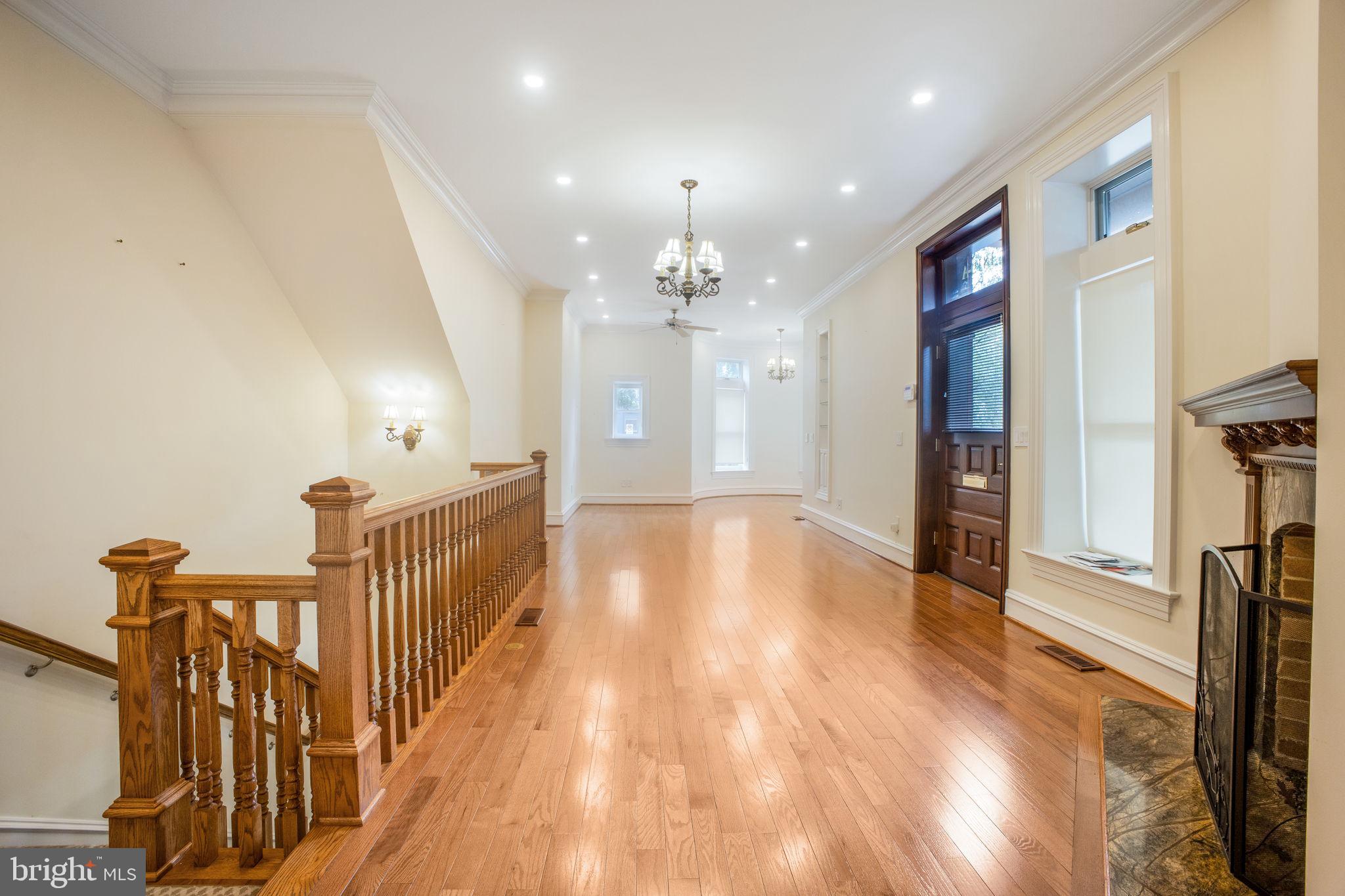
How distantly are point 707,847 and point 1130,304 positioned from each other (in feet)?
10.9

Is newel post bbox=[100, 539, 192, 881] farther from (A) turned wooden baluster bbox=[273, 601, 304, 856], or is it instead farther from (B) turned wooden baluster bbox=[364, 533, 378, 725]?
(B) turned wooden baluster bbox=[364, 533, 378, 725]

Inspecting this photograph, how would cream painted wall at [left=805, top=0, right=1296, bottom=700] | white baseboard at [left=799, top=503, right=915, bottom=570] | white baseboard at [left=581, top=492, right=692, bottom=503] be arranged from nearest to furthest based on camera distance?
cream painted wall at [left=805, top=0, right=1296, bottom=700]
white baseboard at [left=799, top=503, right=915, bottom=570]
white baseboard at [left=581, top=492, right=692, bottom=503]

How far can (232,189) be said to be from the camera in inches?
142

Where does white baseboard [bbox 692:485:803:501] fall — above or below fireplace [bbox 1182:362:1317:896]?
below

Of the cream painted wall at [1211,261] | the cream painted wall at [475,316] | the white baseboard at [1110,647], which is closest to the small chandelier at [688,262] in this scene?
the cream painted wall at [475,316]

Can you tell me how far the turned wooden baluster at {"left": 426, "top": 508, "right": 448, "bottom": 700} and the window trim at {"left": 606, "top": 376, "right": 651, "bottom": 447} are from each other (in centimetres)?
686

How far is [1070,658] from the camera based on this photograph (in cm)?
295

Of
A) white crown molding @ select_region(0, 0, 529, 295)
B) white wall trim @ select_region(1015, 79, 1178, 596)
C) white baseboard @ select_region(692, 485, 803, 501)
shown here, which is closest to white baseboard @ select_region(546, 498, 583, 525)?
white baseboard @ select_region(692, 485, 803, 501)

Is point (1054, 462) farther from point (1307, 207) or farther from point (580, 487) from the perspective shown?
point (580, 487)

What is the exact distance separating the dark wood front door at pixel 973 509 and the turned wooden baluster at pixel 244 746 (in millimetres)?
4032

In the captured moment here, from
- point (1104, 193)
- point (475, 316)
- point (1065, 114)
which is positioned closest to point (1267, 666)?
point (1104, 193)

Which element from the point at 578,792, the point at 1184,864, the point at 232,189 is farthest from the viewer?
the point at 232,189

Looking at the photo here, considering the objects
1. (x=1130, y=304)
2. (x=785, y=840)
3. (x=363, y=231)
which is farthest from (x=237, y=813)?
(x=1130, y=304)

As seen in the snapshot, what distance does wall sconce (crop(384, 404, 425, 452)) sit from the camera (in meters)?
5.19
